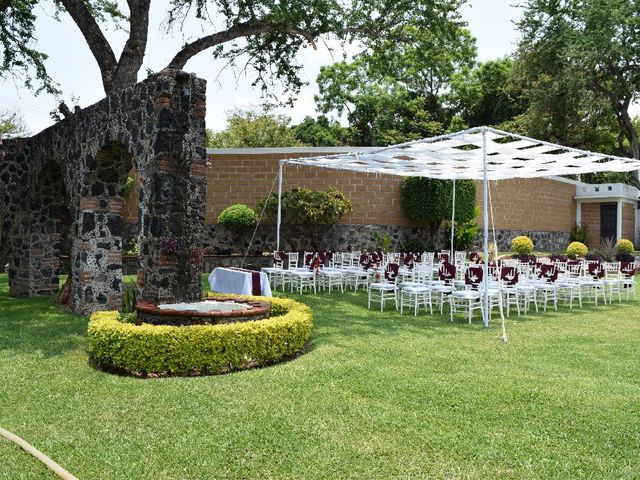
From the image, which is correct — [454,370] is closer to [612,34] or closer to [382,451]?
[382,451]

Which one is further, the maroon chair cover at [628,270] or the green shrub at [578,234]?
the green shrub at [578,234]

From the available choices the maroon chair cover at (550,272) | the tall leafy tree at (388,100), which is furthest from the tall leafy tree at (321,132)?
the maroon chair cover at (550,272)

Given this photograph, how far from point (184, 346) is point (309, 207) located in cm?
1154

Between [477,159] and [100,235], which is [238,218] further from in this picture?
[477,159]

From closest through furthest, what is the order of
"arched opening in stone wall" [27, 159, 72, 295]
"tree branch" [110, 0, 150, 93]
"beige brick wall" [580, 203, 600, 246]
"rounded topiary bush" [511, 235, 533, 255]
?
"tree branch" [110, 0, 150, 93]
"arched opening in stone wall" [27, 159, 72, 295]
"rounded topiary bush" [511, 235, 533, 255]
"beige brick wall" [580, 203, 600, 246]

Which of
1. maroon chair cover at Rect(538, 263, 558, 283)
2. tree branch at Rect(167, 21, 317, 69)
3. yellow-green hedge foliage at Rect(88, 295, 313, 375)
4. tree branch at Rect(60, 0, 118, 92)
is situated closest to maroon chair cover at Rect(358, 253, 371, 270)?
maroon chair cover at Rect(538, 263, 558, 283)

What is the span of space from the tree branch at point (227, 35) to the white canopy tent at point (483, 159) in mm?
2781

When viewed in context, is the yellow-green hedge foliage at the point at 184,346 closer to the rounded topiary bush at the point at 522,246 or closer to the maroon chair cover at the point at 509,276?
the maroon chair cover at the point at 509,276

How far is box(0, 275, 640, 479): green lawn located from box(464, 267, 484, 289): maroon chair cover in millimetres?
2629

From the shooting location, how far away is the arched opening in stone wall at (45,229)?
40.6 feet

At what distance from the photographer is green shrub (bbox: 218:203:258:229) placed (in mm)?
17641

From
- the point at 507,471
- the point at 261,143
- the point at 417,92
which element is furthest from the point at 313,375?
the point at 417,92

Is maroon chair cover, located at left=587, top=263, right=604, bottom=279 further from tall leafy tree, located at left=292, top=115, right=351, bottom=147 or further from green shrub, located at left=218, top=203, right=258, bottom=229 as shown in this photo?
tall leafy tree, located at left=292, top=115, right=351, bottom=147

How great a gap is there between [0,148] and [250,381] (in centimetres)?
970
